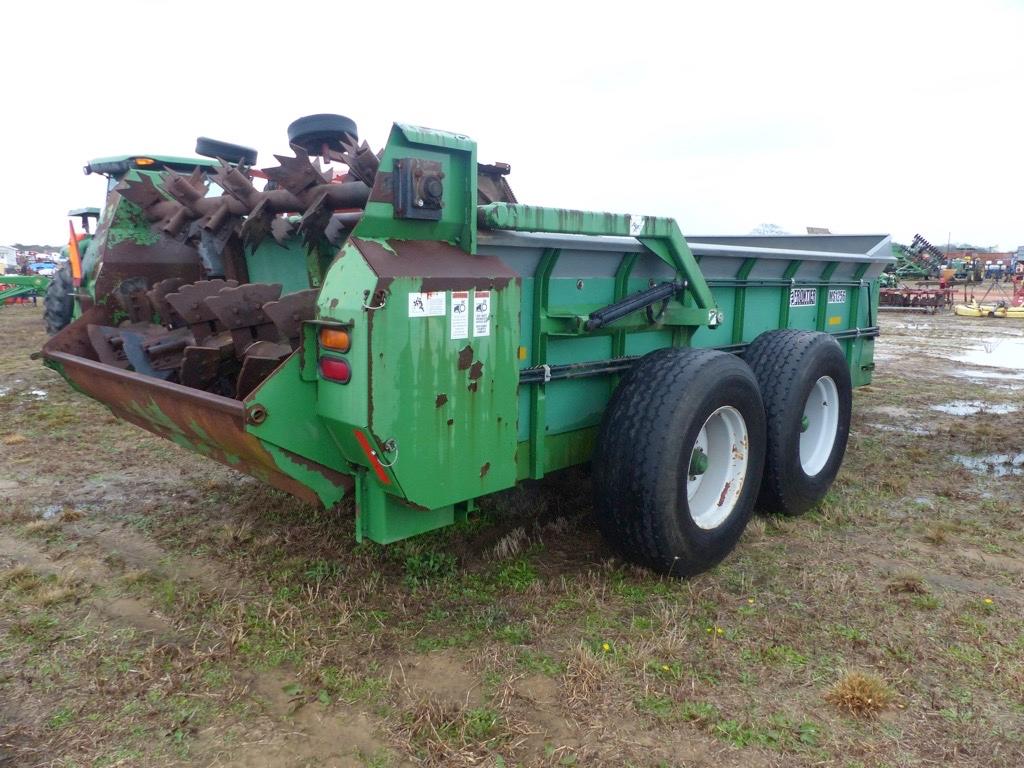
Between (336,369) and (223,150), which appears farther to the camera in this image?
(223,150)

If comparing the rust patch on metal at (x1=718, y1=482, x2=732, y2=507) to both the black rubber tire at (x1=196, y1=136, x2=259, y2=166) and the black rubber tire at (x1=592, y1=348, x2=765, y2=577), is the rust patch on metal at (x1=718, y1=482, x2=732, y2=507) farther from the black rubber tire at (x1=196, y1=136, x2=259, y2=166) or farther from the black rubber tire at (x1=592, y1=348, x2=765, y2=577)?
the black rubber tire at (x1=196, y1=136, x2=259, y2=166)

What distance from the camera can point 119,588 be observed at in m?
3.26

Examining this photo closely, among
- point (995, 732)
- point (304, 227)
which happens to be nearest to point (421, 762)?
point (995, 732)

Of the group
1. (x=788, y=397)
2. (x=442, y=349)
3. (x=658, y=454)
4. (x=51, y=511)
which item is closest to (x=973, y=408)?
(x=788, y=397)

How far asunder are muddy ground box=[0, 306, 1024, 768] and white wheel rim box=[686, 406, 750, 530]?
29 centimetres

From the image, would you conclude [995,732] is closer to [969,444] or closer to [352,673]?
[352,673]

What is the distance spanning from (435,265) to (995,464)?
453cm

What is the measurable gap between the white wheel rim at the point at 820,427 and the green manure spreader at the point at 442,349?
0.06ft

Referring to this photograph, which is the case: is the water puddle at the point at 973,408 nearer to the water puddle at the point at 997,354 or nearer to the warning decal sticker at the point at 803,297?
the water puddle at the point at 997,354

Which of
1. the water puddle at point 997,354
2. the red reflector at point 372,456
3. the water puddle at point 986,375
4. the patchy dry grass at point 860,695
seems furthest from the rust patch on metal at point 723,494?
the water puddle at point 997,354

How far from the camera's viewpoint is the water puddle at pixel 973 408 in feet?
23.0

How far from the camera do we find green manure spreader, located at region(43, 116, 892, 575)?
8.02ft

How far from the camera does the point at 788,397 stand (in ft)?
12.5

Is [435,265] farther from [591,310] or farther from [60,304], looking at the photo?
[60,304]
